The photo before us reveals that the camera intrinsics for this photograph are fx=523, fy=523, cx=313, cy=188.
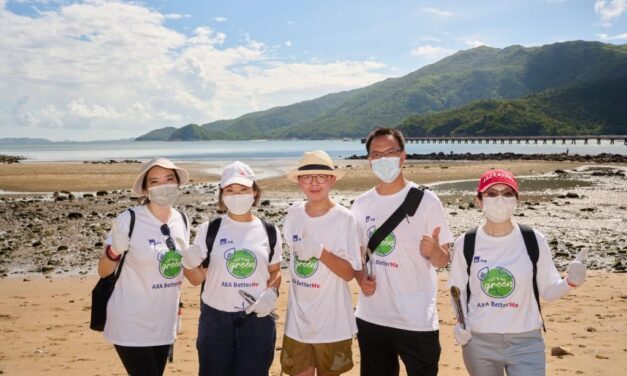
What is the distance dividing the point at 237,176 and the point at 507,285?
2323 millimetres

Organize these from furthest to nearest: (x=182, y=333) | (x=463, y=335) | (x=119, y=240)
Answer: (x=182, y=333), (x=119, y=240), (x=463, y=335)

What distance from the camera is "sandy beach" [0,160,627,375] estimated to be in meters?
6.96

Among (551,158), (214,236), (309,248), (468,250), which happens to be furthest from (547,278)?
(551,158)

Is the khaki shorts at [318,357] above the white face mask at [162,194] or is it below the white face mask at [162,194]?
below

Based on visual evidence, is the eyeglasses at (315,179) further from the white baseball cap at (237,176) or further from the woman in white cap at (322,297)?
the white baseball cap at (237,176)

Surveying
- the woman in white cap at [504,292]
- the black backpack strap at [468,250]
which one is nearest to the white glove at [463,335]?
the woman in white cap at [504,292]

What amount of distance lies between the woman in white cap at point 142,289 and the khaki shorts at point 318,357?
99 centimetres

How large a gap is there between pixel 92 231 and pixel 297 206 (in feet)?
48.4

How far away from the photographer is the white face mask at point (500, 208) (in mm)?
4078

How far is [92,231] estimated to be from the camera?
57.2 feet

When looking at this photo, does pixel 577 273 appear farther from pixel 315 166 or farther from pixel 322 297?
pixel 315 166

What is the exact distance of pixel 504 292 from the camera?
3949 millimetres

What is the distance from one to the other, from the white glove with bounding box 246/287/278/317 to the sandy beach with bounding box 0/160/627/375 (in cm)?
285

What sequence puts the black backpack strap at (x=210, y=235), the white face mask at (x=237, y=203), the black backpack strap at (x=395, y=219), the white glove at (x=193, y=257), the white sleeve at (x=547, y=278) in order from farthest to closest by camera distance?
the black backpack strap at (x=395, y=219), the white face mask at (x=237, y=203), the black backpack strap at (x=210, y=235), the white glove at (x=193, y=257), the white sleeve at (x=547, y=278)
